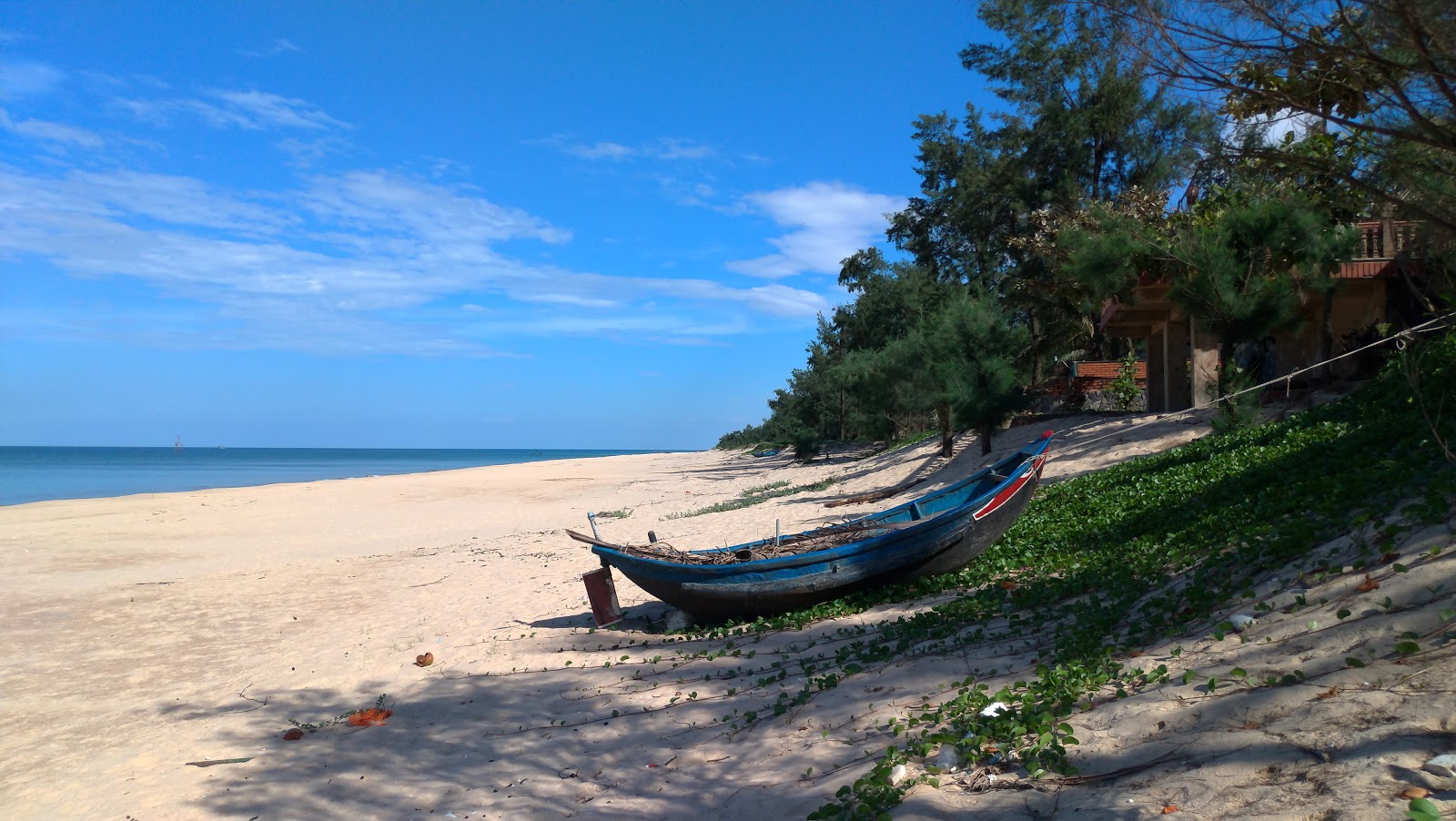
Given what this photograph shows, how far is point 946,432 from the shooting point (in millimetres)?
23578

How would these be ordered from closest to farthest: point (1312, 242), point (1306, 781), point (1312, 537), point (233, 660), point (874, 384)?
point (1306, 781)
point (1312, 537)
point (233, 660)
point (1312, 242)
point (874, 384)

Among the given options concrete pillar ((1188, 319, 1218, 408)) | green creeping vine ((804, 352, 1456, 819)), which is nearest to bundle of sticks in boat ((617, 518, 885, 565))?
green creeping vine ((804, 352, 1456, 819))

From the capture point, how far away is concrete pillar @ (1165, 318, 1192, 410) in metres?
21.5

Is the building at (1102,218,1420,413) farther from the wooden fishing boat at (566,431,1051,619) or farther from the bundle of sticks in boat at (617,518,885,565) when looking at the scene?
the bundle of sticks in boat at (617,518,885,565)

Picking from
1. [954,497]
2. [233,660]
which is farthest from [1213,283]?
[233,660]

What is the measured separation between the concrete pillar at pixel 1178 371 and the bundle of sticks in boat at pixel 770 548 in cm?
1316

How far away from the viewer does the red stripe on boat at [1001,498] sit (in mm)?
10242

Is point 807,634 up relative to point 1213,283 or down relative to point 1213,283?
down

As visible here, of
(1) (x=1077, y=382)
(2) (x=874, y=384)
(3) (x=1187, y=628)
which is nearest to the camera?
(3) (x=1187, y=628)

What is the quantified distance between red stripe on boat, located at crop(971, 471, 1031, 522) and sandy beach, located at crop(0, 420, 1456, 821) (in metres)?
1.52

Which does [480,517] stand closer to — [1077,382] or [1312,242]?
[1077,382]

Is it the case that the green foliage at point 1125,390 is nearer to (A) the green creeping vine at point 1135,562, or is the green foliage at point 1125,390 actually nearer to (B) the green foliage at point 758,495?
(B) the green foliage at point 758,495

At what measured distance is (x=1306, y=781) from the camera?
11.0ft

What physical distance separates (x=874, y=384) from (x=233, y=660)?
2305cm
